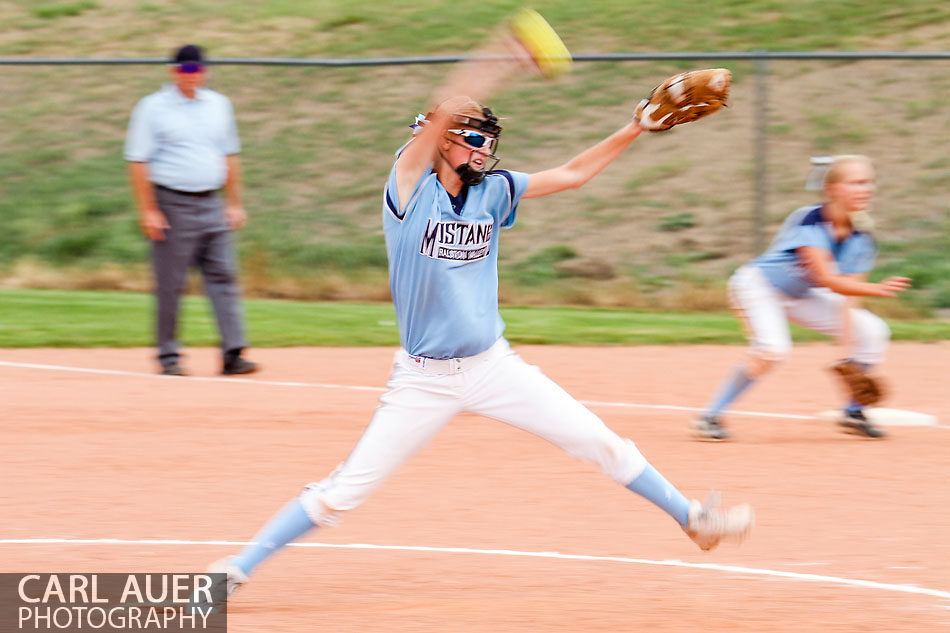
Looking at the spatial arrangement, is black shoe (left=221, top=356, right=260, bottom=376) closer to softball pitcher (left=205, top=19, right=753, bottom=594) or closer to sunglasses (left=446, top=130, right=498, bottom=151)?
softball pitcher (left=205, top=19, right=753, bottom=594)

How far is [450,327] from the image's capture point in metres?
5.33

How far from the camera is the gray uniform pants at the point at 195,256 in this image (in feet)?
34.2

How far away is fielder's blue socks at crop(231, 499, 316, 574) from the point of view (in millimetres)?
5297

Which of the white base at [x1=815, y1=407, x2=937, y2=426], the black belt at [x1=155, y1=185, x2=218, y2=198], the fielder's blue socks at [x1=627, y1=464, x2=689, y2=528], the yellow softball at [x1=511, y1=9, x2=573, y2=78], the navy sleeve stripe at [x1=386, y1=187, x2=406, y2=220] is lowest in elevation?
the fielder's blue socks at [x1=627, y1=464, x2=689, y2=528]

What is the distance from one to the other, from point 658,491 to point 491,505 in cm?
176

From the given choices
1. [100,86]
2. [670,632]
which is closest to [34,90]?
[100,86]

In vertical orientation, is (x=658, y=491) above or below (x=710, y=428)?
below

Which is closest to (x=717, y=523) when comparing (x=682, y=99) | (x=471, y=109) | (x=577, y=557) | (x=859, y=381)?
(x=577, y=557)

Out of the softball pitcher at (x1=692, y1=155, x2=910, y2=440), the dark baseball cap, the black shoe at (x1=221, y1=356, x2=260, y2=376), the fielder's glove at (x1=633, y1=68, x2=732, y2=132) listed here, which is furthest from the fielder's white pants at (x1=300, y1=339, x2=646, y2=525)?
the black shoe at (x1=221, y1=356, x2=260, y2=376)

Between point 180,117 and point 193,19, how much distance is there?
17.0 meters

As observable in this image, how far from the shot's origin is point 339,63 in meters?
15.8

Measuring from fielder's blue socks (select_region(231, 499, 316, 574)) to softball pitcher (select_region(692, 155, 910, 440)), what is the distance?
3954mm

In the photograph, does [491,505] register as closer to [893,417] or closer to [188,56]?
[893,417]

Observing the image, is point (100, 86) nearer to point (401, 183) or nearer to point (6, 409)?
point (6, 409)
